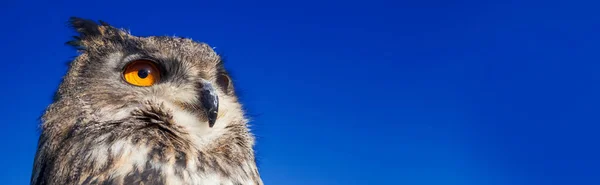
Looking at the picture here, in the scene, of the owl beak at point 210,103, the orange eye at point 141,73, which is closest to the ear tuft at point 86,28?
the orange eye at point 141,73

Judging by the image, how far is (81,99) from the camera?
3.39 metres

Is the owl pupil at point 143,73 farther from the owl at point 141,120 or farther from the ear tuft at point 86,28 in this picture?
the ear tuft at point 86,28

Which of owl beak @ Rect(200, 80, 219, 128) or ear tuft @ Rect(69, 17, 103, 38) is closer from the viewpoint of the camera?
owl beak @ Rect(200, 80, 219, 128)

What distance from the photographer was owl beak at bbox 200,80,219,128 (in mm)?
3480

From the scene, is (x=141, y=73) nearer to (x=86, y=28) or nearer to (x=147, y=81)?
(x=147, y=81)

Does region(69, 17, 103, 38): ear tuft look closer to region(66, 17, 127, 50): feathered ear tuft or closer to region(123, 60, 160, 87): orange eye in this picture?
region(66, 17, 127, 50): feathered ear tuft

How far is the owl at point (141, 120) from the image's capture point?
3049 millimetres

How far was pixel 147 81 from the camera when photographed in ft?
11.8

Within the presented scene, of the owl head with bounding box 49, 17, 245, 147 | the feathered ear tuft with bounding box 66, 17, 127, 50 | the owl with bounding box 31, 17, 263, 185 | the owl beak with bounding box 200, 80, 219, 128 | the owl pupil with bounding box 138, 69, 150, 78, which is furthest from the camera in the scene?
the feathered ear tuft with bounding box 66, 17, 127, 50

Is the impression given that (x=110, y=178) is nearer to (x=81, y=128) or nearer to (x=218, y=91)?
(x=81, y=128)

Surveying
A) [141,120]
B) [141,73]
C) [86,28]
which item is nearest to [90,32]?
[86,28]

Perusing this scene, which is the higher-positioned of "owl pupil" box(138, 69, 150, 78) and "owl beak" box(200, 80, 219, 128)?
"owl pupil" box(138, 69, 150, 78)

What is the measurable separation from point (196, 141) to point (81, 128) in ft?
2.10

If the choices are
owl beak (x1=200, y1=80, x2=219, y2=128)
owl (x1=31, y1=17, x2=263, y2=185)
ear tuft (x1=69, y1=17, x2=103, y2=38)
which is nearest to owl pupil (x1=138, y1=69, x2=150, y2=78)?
owl (x1=31, y1=17, x2=263, y2=185)
